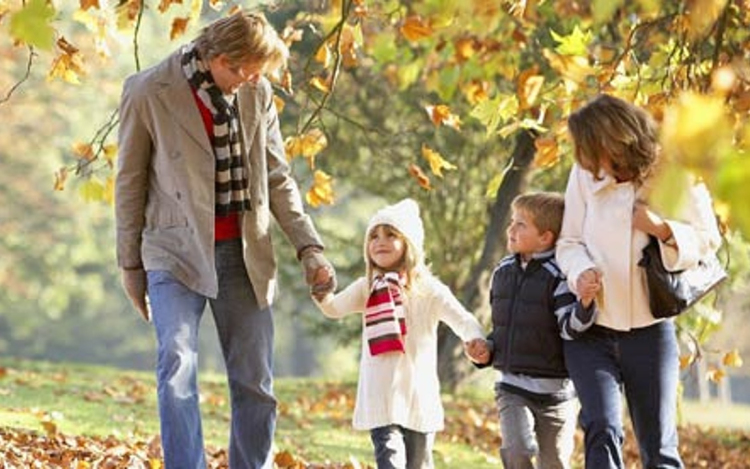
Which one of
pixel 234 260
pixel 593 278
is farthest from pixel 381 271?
pixel 593 278

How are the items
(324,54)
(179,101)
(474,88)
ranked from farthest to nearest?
1. (474,88)
2. (324,54)
3. (179,101)

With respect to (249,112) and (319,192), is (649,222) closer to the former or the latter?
(249,112)

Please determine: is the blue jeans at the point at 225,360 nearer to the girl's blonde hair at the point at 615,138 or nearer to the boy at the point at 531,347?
the boy at the point at 531,347

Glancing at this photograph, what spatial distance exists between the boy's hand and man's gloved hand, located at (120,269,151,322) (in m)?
1.25

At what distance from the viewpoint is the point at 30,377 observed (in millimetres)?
12750

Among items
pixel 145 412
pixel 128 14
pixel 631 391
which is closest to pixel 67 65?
pixel 128 14

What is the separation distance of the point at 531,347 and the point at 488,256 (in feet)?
25.4

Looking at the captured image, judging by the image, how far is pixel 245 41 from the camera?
5.05 m

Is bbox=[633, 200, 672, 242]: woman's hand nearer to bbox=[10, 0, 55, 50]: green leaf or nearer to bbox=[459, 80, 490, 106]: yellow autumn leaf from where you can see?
bbox=[10, 0, 55, 50]: green leaf

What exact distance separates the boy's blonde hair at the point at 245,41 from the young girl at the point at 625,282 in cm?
111

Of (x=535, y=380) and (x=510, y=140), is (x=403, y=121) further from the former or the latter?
(x=535, y=380)

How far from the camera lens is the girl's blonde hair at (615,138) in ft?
16.6

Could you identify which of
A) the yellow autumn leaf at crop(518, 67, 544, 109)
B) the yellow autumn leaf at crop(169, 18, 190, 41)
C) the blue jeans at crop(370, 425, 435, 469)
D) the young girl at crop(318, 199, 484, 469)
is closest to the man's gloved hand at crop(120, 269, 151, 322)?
the young girl at crop(318, 199, 484, 469)

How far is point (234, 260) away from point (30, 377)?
7.78 metres
